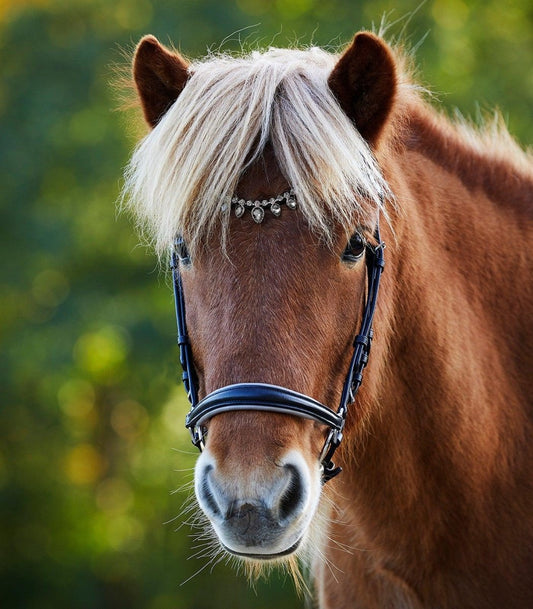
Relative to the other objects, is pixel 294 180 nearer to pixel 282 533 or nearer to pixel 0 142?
pixel 282 533

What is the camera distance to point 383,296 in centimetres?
335

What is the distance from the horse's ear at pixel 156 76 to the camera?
3434 millimetres

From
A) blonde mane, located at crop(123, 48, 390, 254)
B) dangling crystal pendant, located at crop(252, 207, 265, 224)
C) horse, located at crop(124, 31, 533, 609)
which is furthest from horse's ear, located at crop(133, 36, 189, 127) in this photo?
dangling crystal pendant, located at crop(252, 207, 265, 224)

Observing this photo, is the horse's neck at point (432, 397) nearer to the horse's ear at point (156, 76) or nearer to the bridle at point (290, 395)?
the bridle at point (290, 395)

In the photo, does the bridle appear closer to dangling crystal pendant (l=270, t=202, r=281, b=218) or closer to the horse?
the horse

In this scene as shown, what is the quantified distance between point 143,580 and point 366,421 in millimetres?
11691

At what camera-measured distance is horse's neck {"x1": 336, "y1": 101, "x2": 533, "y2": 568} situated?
350cm

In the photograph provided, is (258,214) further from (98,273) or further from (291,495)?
(98,273)

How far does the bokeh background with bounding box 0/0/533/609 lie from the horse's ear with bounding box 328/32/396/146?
858 centimetres

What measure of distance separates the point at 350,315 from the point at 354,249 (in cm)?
26

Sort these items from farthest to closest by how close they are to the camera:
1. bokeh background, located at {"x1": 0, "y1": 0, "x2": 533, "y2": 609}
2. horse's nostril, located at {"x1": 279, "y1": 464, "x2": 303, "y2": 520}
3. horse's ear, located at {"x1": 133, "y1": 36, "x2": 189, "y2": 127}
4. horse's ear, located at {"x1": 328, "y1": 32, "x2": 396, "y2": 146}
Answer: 1. bokeh background, located at {"x1": 0, "y1": 0, "x2": 533, "y2": 609}
2. horse's ear, located at {"x1": 133, "y1": 36, "x2": 189, "y2": 127}
3. horse's ear, located at {"x1": 328, "y1": 32, "x2": 396, "y2": 146}
4. horse's nostril, located at {"x1": 279, "y1": 464, "x2": 303, "y2": 520}

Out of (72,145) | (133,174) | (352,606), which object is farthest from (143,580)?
(133,174)

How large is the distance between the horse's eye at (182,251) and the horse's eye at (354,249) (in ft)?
2.08

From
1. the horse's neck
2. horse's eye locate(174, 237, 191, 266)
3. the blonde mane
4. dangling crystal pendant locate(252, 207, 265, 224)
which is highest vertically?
the blonde mane
